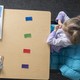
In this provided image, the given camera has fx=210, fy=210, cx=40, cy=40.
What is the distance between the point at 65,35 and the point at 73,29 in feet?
0.36

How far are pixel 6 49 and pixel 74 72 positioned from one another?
0.58m

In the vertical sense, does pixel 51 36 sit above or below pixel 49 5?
below

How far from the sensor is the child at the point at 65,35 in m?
1.65

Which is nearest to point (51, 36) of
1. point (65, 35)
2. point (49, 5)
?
point (65, 35)

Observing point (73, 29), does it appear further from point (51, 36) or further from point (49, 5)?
point (49, 5)

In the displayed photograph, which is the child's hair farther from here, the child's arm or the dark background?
the dark background

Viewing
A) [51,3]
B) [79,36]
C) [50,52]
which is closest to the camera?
[79,36]

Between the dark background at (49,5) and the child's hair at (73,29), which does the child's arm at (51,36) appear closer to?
the child's hair at (73,29)

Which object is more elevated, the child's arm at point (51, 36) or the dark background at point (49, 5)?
the dark background at point (49, 5)

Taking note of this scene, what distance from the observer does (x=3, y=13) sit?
1757mm

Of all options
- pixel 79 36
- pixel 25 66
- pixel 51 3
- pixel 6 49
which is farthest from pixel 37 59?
pixel 51 3

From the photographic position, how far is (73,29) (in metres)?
1.65

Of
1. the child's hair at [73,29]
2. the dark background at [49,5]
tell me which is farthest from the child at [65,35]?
the dark background at [49,5]

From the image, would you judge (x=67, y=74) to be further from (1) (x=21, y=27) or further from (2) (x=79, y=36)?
(1) (x=21, y=27)
